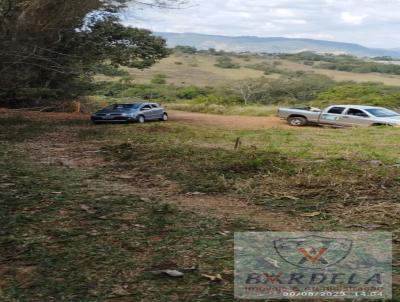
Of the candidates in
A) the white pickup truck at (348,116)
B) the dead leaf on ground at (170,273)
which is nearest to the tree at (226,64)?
the white pickup truck at (348,116)

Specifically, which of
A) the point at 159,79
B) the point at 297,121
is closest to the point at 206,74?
the point at 159,79

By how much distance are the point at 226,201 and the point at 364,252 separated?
8.18 feet

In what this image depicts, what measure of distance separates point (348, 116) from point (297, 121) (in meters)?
2.94

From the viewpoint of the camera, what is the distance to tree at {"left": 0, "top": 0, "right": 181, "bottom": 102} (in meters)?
15.0

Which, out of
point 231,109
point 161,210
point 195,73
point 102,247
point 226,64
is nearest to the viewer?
point 102,247

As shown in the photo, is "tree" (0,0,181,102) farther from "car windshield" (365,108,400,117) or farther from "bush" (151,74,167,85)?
"bush" (151,74,167,85)

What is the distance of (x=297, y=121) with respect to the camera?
82.4 feet

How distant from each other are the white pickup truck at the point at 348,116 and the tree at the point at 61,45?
9.94 m

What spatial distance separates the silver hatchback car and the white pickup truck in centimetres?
739

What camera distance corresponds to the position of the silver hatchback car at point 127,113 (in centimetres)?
2499

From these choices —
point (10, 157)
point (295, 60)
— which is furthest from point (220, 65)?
point (10, 157)

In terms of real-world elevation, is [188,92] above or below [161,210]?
below

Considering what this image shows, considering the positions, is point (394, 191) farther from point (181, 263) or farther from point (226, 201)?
point (181, 263)

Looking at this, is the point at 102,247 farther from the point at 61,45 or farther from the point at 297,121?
the point at 297,121
